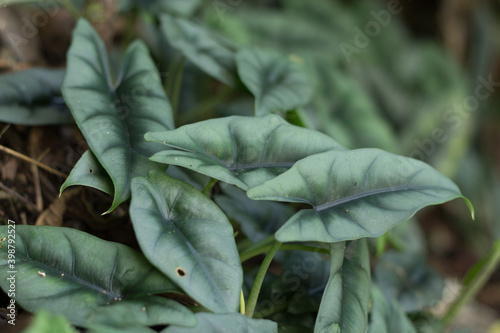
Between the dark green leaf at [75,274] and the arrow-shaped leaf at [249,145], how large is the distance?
0.24m

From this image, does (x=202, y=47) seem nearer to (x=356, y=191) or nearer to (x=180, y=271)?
(x=356, y=191)

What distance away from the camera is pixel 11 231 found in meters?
0.81

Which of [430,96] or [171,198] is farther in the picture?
[430,96]

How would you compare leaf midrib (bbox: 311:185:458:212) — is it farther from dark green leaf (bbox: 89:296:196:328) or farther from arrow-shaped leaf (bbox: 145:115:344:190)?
dark green leaf (bbox: 89:296:196:328)

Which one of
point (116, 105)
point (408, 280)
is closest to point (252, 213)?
point (116, 105)

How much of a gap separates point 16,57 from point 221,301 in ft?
3.83

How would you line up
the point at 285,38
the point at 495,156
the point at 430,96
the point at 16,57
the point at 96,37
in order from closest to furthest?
1. the point at 96,37
2. the point at 16,57
3. the point at 285,38
4. the point at 430,96
5. the point at 495,156

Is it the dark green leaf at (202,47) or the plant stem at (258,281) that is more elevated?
A: the dark green leaf at (202,47)

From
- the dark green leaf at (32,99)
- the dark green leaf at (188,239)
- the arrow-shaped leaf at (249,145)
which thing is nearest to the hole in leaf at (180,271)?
the dark green leaf at (188,239)

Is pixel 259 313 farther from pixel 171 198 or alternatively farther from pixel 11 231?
pixel 11 231

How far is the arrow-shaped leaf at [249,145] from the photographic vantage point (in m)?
0.90

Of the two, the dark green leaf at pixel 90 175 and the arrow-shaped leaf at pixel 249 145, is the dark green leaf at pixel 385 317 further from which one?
the dark green leaf at pixel 90 175

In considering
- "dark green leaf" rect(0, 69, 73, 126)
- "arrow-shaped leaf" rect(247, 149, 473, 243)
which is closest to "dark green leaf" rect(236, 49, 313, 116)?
"arrow-shaped leaf" rect(247, 149, 473, 243)

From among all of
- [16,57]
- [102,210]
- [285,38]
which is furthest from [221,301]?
[285,38]
